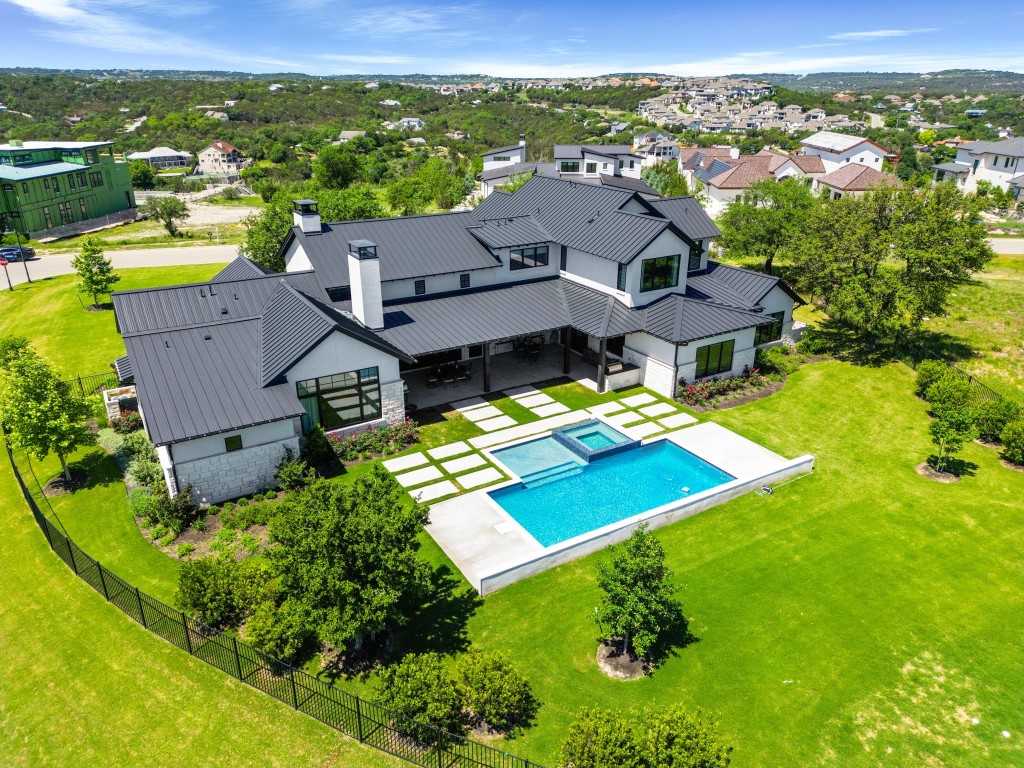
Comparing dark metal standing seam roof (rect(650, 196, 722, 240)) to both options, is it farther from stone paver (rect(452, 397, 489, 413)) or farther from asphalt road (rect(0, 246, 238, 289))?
asphalt road (rect(0, 246, 238, 289))

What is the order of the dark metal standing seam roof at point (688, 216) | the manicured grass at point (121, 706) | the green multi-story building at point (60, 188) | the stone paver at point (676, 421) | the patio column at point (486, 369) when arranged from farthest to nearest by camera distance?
the green multi-story building at point (60, 188) < the dark metal standing seam roof at point (688, 216) < the patio column at point (486, 369) < the stone paver at point (676, 421) < the manicured grass at point (121, 706)

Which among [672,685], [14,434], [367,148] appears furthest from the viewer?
[367,148]

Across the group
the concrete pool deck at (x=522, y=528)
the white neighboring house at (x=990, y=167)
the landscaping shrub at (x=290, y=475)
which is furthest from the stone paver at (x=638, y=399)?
the white neighboring house at (x=990, y=167)

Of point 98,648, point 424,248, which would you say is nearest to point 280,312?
Result: point 424,248

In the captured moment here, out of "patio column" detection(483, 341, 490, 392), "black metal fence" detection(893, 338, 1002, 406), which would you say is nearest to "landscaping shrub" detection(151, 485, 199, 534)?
"patio column" detection(483, 341, 490, 392)

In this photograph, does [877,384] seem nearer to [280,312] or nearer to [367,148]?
[280,312]

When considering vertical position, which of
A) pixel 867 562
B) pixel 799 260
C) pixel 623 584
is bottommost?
pixel 867 562

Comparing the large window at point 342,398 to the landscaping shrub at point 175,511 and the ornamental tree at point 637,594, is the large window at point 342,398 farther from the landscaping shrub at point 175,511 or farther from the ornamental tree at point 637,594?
the ornamental tree at point 637,594
